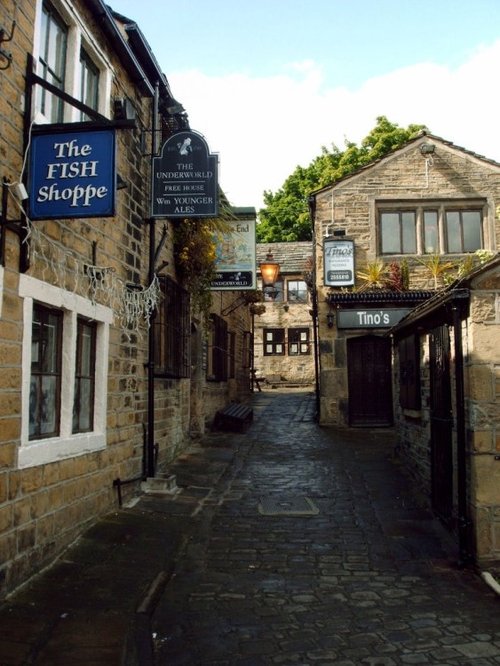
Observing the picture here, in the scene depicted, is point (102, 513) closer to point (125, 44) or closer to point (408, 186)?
point (125, 44)

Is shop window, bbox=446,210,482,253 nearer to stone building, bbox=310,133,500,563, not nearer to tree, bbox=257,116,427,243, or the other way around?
stone building, bbox=310,133,500,563

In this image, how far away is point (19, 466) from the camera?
4871 millimetres

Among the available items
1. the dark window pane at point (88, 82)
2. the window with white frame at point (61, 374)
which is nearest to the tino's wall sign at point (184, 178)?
the dark window pane at point (88, 82)

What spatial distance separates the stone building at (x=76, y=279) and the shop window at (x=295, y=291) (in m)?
20.7

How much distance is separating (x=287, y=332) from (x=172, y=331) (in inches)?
812

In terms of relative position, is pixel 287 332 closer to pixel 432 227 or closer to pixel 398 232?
pixel 398 232

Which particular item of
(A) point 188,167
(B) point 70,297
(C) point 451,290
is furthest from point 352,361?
(B) point 70,297

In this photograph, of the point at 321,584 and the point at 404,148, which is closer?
the point at 321,584

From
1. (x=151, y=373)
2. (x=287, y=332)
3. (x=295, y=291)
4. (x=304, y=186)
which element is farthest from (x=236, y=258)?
(x=304, y=186)

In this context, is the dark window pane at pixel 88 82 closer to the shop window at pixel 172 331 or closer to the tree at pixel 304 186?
the shop window at pixel 172 331

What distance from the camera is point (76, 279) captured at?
6117mm

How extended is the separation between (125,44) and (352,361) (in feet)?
33.9

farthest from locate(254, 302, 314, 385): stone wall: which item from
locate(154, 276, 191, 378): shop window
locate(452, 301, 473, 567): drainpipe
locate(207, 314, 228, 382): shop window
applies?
locate(452, 301, 473, 567): drainpipe

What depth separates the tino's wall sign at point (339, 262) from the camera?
15562 millimetres
